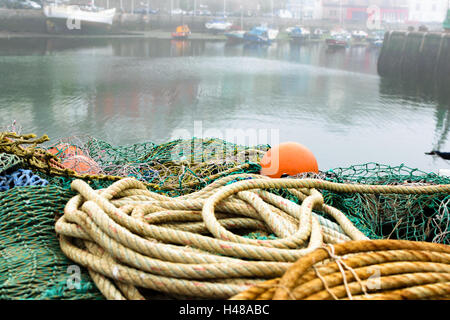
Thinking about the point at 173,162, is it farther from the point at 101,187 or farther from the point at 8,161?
the point at 8,161

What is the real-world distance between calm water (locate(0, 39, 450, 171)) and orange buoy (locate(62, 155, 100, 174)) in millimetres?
4442

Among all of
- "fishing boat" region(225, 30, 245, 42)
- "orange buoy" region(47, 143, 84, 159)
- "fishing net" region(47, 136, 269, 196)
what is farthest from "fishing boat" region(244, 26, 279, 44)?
"orange buoy" region(47, 143, 84, 159)

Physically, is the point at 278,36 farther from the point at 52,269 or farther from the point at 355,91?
the point at 52,269

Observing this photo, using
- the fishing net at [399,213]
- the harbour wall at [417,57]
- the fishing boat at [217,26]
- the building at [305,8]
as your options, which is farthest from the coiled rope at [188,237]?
the building at [305,8]

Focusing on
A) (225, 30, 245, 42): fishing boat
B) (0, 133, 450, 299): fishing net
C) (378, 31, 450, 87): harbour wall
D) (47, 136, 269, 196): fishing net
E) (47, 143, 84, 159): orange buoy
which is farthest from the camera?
(225, 30, 245, 42): fishing boat

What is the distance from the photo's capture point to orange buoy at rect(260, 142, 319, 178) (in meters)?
3.45

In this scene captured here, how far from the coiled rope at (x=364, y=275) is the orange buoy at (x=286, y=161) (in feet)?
6.21

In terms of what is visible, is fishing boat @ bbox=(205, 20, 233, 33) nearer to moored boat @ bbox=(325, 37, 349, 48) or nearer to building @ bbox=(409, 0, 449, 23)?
moored boat @ bbox=(325, 37, 349, 48)

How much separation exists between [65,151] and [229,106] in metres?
8.05

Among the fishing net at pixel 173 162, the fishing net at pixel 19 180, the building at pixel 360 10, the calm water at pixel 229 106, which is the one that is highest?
the building at pixel 360 10

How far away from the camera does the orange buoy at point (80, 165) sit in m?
3.31

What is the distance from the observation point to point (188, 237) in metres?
1.72

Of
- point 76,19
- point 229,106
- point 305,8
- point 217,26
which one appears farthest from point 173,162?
point 305,8

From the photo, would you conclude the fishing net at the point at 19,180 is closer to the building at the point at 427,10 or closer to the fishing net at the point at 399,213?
the fishing net at the point at 399,213
